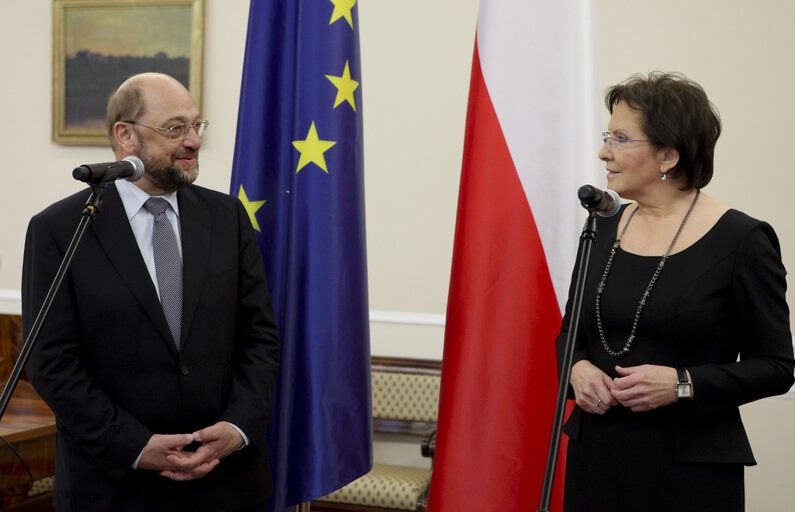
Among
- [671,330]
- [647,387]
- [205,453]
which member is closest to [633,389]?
[647,387]

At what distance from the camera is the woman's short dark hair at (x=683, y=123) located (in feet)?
6.38

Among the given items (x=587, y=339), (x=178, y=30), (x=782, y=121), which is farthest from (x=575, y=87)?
(x=178, y=30)

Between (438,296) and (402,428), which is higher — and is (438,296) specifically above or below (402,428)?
above

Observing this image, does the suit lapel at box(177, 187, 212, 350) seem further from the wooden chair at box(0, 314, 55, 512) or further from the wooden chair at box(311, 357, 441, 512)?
the wooden chair at box(311, 357, 441, 512)

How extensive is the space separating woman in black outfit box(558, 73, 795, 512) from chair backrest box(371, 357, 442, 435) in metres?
2.84

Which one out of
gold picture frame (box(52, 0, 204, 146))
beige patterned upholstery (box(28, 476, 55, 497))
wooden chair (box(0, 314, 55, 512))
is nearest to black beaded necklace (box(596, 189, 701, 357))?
wooden chair (box(0, 314, 55, 512))

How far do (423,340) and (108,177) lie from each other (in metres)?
3.43

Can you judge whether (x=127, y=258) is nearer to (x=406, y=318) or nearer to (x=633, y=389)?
(x=633, y=389)

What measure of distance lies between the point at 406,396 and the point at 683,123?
3.23 m

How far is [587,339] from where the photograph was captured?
2080 mm

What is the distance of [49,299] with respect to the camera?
167 cm

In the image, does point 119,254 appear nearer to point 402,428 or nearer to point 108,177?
point 108,177

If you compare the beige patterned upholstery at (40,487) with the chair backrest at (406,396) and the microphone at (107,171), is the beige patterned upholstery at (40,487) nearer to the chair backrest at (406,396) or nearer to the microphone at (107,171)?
the chair backrest at (406,396)

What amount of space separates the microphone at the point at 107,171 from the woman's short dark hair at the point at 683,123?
4.01 feet
